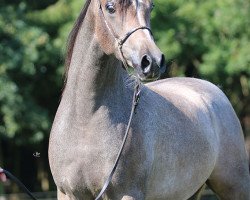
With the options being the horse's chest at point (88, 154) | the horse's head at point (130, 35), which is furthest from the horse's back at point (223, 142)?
the horse's head at point (130, 35)

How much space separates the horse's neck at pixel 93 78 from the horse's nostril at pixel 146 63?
53 cm

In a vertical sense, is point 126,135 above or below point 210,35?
above

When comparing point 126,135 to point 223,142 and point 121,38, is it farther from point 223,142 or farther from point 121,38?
point 223,142

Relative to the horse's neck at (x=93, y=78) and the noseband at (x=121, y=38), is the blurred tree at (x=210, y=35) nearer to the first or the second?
the horse's neck at (x=93, y=78)

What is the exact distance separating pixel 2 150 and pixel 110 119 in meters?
10.1

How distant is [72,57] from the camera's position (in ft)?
16.5

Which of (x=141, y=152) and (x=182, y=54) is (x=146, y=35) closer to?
(x=141, y=152)

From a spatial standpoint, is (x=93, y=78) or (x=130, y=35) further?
(x=93, y=78)

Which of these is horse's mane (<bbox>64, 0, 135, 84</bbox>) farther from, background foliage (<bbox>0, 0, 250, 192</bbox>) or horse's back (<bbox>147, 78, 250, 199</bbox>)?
background foliage (<bbox>0, 0, 250, 192</bbox>)

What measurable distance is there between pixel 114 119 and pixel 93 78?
280mm

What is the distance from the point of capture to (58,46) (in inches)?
476

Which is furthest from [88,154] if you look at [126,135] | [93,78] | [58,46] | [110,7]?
[58,46]

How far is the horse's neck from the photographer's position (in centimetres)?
484

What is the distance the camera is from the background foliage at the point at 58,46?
11805 mm
